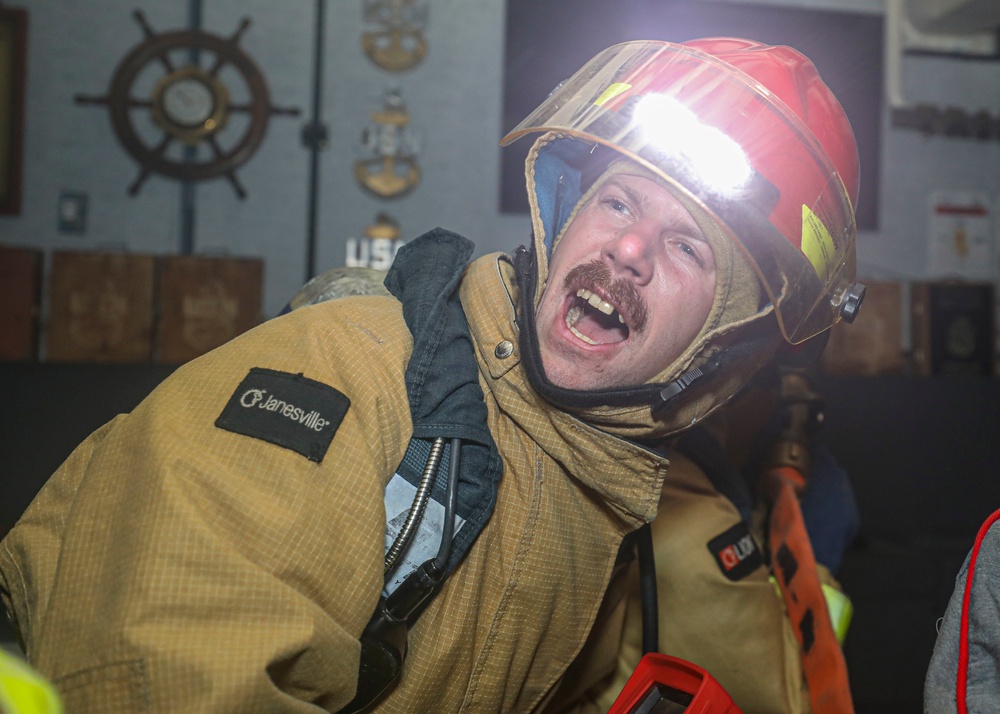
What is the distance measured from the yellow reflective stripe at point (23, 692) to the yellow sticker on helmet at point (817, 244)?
1.13 metres

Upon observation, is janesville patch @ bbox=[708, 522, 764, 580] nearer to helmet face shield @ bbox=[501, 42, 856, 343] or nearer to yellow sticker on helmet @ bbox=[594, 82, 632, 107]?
helmet face shield @ bbox=[501, 42, 856, 343]

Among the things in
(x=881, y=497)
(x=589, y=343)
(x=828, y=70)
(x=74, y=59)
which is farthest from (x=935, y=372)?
(x=74, y=59)

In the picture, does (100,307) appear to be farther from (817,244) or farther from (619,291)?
(817,244)

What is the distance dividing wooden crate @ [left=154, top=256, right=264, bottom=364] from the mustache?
2824 mm

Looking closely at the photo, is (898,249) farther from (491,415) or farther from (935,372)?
(491,415)

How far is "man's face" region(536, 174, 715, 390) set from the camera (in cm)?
133

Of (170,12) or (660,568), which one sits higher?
(170,12)

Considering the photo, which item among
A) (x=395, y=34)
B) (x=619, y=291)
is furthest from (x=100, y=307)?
(x=619, y=291)

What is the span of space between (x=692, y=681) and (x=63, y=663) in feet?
2.66

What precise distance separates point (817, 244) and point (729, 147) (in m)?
0.22

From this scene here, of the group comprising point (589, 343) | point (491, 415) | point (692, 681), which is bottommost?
point (692, 681)

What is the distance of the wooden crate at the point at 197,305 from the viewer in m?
3.87

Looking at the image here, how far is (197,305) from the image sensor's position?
3.88 meters

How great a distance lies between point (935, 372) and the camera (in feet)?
14.8
